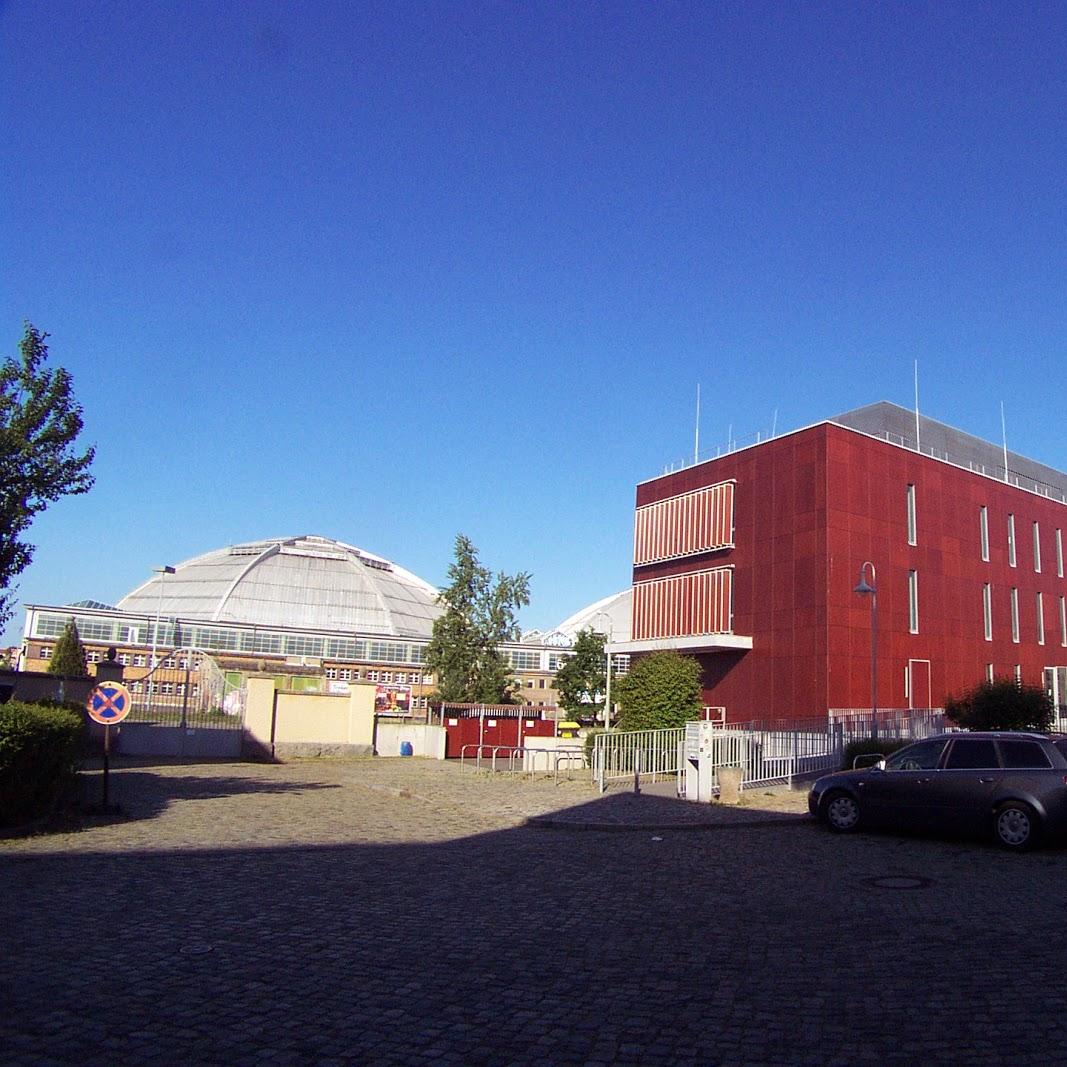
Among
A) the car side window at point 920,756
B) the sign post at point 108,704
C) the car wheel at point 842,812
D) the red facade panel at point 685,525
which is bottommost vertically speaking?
the car wheel at point 842,812

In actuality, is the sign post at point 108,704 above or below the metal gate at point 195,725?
above

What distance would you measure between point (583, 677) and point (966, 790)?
165ft

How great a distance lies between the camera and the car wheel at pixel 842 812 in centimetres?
1550

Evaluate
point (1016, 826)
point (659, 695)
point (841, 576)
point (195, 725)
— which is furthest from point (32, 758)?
point (841, 576)

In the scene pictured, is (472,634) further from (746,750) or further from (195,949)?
(195,949)

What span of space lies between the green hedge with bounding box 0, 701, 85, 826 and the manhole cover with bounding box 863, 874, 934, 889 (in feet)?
36.2

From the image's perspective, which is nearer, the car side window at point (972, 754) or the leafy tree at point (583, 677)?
the car side window at point (972, 754)

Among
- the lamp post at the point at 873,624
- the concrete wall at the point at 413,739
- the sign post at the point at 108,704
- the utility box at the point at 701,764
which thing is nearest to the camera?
the sign post at the point at 108,704

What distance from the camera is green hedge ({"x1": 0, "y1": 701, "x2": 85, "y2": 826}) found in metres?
13.6

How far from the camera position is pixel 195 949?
768 cm

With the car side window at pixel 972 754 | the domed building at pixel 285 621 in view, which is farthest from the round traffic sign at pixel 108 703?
the domed building at pixel 285 621

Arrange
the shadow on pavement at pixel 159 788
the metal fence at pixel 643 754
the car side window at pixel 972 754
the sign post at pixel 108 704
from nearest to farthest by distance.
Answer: the car side window at pixel 972 754 → the sign post at pixel 108 704 → the shadow on pavement at pixel 159 788 → the metal fence at pixel 643 754

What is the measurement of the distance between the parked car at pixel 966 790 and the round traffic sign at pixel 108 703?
11.8 m

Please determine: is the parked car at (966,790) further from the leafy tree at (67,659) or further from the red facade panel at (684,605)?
the leafy tree at (67,659)
